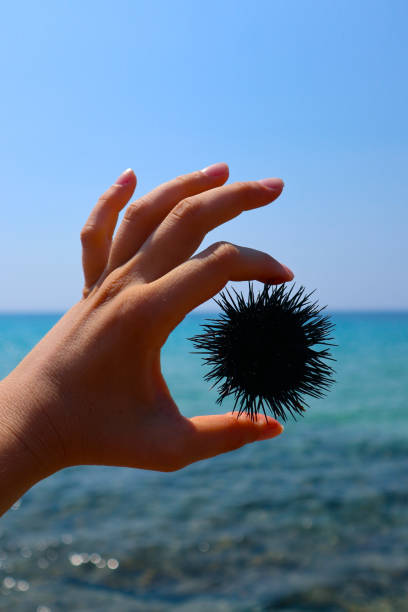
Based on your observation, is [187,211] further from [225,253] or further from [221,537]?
[221,537]

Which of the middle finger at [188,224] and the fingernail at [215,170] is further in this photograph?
the fingernail at [215,170]

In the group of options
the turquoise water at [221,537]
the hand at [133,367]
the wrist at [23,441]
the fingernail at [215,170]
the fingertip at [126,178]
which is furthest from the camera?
the turquoise water at [221,537]

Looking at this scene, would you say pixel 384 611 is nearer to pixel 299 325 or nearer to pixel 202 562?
pixel 202 562

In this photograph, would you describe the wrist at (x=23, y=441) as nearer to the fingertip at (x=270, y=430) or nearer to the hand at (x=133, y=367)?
the hand at (x=133, y=367)

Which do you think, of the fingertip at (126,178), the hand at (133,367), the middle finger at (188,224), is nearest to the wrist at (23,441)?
the hand at (133,367)

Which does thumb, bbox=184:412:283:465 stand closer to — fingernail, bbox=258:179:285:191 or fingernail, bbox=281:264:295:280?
fingernail, bbox=281:264:295:280
